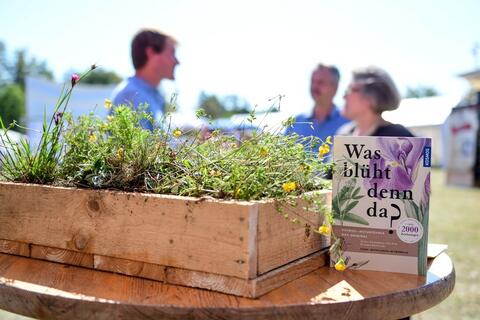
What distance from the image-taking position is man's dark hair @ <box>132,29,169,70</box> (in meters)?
2.51

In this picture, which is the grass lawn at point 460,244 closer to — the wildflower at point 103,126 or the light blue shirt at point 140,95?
the wildflower at point 103,126

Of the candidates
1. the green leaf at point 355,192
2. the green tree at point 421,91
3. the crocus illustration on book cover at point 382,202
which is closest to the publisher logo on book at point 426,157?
the crocus illustration on book cover at point 382,202

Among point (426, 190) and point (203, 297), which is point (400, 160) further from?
point (203, 297)

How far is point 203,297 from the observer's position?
2.78 ft

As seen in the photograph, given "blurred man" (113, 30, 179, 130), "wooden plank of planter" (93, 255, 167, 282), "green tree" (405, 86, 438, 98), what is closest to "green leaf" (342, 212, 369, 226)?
"wooden plank of planter" (93, 255, 167, 282)

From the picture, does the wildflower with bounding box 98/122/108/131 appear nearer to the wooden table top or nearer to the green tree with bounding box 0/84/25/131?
the green tree with bounding box 0/84/25/131

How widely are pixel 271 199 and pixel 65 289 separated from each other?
0.43 meters

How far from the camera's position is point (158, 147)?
1.05 meters

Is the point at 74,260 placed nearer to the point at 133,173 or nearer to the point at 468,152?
Answer: the point at 133,173

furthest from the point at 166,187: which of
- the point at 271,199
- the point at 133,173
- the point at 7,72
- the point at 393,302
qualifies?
the point at 7,72

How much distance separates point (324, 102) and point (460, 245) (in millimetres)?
3389

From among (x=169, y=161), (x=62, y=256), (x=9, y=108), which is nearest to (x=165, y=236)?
(x=169, y=161)

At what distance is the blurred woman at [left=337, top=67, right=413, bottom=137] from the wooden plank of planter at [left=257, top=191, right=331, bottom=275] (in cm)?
112

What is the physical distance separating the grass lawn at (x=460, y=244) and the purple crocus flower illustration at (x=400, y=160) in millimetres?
795
